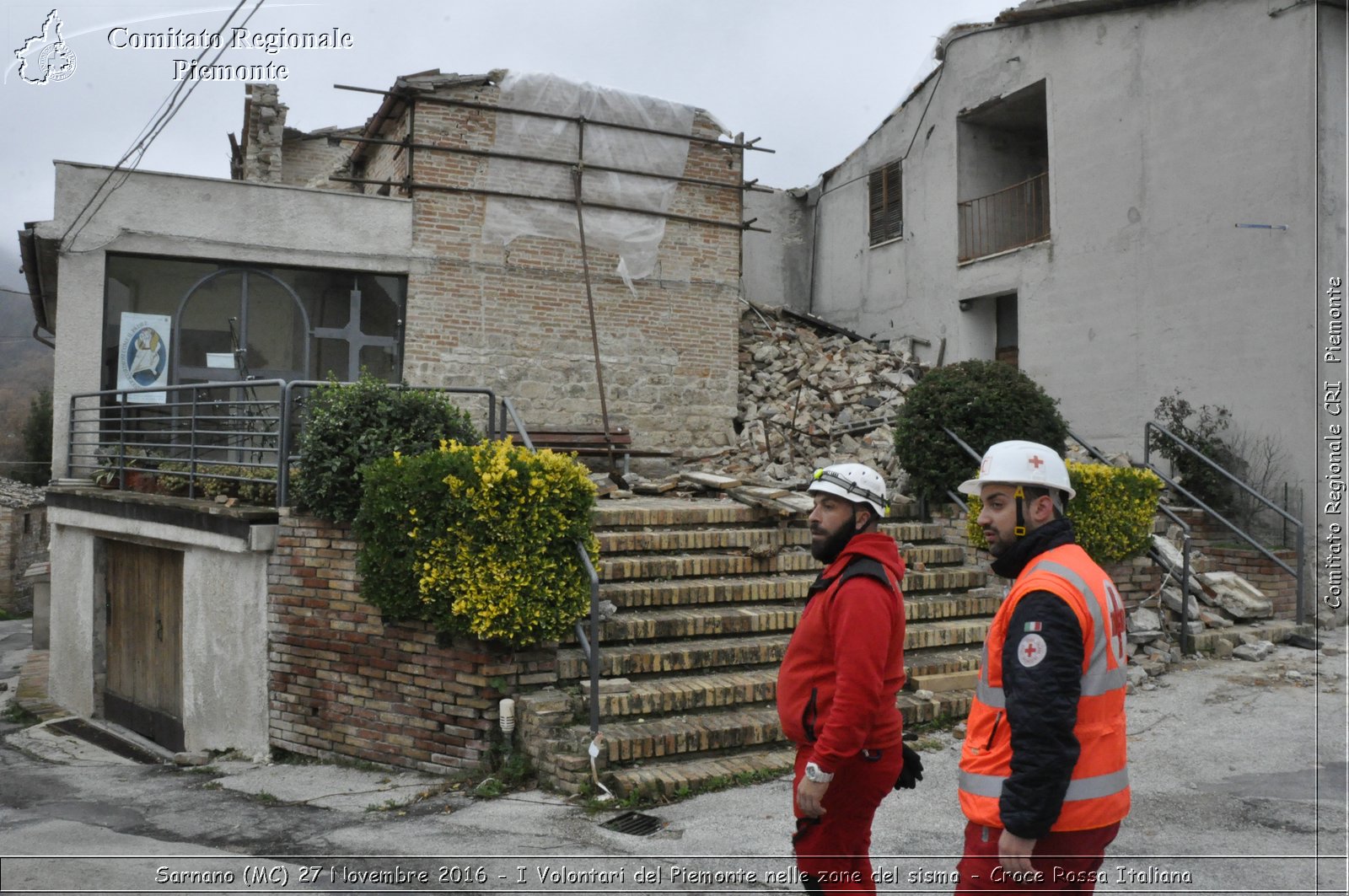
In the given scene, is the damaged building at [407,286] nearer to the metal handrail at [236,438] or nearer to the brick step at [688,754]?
the metal handrail at [236,438]

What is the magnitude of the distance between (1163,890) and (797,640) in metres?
2.46

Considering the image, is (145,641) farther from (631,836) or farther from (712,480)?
(631,836)

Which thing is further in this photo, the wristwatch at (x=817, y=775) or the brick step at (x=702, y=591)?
the brick step at (x=702, y=591)

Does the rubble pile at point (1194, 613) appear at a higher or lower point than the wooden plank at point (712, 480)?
lower

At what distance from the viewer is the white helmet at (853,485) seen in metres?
3.51

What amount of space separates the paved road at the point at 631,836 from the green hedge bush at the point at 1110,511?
4.84 ft

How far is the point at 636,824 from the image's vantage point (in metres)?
5.39

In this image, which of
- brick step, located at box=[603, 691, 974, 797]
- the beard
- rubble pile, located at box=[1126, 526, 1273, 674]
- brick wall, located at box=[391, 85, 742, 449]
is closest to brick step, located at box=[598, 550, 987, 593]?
rubble pile, located at box=[1126, 526, 1273, 674]

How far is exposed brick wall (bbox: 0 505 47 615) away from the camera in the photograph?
23984 mm

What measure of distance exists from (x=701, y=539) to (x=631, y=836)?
139 inches

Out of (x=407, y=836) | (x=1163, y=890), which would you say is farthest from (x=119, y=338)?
(x=1163, y=890)

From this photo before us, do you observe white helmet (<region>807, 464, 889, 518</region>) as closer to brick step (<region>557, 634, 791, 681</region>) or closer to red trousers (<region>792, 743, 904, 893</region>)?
red trousers (<region>792, 743, 904, 893</region>)

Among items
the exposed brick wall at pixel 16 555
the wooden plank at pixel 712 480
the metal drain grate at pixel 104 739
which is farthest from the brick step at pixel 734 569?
the exposed brick wall at pixel 16 555

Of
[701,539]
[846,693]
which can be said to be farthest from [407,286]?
[846,693]
